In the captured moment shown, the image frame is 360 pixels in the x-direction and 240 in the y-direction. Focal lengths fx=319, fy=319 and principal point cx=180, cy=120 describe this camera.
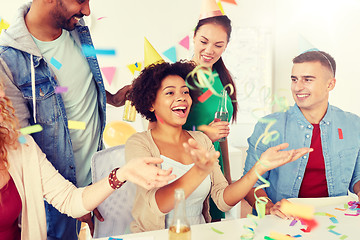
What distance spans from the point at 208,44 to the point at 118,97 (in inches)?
19.5

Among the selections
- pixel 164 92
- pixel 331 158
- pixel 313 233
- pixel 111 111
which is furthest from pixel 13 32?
pixel 331 158

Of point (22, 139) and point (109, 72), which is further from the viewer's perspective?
point (109, 72)

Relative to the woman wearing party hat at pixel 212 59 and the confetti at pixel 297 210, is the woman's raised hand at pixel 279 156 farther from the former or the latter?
the woman wearing party hat at pixel 212 59

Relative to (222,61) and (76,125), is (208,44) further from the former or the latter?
(76,125)

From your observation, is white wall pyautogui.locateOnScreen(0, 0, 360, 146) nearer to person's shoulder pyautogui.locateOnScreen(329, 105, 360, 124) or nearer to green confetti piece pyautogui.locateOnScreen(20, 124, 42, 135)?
person's shoulder pyautogui.locateOnScreen(329, 105, 360, 124)

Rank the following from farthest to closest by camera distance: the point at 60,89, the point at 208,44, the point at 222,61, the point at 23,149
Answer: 1. the point at 222,61
2. the point at 208,44
3. the point at 60,89
4. the point at 23,149

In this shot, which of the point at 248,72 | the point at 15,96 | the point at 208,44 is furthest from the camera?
the point at 248,72

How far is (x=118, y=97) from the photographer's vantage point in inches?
60.4

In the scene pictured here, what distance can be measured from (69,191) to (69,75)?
1.69ft

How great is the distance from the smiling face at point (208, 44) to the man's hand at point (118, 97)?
0.36m

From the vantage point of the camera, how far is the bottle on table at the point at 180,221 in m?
0.83

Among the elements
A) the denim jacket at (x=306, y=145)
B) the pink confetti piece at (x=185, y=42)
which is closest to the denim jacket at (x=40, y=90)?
the pink confetti piece at (x=185, y=42)

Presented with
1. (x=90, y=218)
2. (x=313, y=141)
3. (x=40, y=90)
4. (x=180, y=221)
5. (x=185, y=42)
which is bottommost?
(x=90, y=218)

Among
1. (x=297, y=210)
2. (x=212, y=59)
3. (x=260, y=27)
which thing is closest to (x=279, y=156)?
(x=297, y=210)
